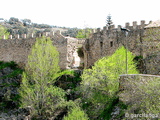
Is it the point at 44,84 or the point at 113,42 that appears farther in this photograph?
the point at 113,42

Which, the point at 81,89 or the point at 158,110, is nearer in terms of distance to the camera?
the point at 158,110

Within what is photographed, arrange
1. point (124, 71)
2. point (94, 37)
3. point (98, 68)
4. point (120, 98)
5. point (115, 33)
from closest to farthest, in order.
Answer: point (120, 98) → point (124, 71) → point (98, 68) → point (115, 33) → point (94, 37)

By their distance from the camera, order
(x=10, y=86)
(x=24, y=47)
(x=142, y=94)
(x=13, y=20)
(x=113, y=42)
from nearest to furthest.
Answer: (x=142, y=94), (x=113, y=42), (x=10, y=86), (x=24, y=47), (x=13, y=20)

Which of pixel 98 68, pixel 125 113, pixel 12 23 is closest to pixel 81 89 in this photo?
pixel 98 68

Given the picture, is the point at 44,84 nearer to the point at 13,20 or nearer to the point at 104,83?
the point at 104,83

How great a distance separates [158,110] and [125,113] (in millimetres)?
2583

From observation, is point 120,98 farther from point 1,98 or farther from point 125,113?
point 1,98

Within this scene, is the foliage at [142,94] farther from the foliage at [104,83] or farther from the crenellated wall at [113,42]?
the crenellated wall at [113,42]

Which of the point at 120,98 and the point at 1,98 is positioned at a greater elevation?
the point at 120,98

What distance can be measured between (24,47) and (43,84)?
971 centimetres

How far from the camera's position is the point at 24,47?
35.3m

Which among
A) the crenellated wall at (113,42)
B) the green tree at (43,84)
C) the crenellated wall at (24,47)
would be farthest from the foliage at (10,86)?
the crenellated wall at (113,42)

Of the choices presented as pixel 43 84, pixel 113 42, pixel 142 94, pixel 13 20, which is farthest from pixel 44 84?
pixel 13 20

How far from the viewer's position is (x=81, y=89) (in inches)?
1020
